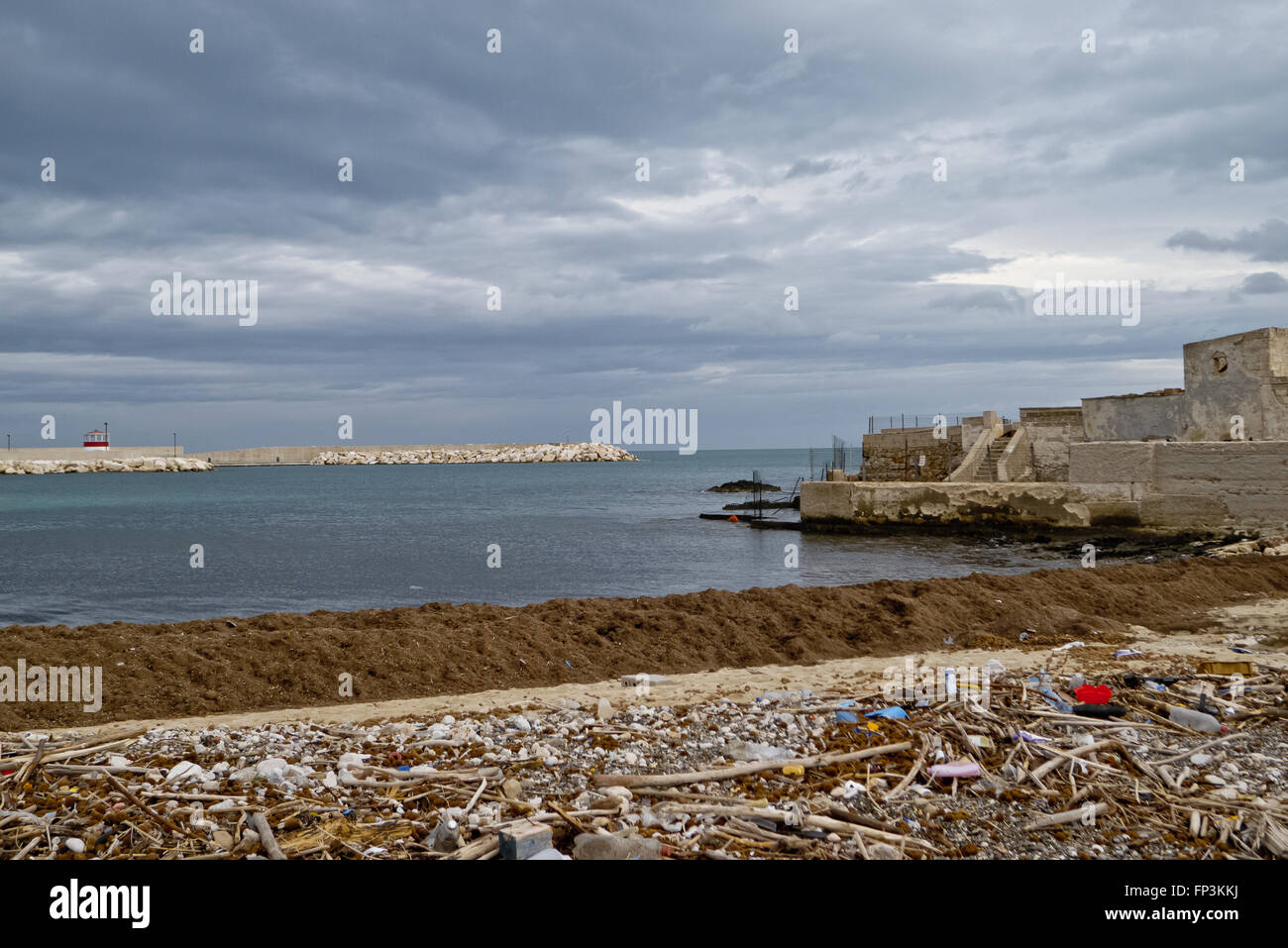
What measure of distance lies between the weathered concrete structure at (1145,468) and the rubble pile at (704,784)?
2211 centimetres

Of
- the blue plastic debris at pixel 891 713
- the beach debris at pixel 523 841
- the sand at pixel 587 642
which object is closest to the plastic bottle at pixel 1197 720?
the blue plastic debris at pixel 891 713

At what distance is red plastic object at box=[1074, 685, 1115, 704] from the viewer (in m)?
6.79

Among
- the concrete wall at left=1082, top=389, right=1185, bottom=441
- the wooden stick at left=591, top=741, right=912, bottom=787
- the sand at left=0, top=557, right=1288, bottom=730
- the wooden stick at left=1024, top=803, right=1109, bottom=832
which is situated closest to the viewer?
the wooden stick at left=1024, top=803, right=1109, bottom=832

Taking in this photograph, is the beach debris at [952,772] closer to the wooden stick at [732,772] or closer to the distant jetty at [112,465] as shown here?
the wooden stick at [732,772]

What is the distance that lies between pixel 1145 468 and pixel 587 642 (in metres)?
23.9

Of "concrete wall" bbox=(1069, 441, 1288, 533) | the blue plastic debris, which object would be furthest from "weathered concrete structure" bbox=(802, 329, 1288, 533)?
the blue plastic debris

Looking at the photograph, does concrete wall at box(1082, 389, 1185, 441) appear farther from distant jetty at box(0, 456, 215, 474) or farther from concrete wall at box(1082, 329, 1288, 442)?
distant jetty at box(0, 456, 215, 474)

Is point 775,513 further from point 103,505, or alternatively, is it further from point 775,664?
point 103,505

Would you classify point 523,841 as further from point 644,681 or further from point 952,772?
point 644,681

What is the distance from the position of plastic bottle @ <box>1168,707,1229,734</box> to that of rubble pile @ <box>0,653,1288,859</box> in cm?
8

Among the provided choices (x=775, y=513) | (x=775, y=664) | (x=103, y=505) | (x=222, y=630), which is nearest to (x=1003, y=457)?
(x=775, y=513)

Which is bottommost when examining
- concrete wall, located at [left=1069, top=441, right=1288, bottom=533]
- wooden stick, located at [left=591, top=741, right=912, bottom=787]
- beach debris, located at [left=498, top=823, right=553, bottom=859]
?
wooden stick, located at [left=591, top=741, right=912, bottom=787]

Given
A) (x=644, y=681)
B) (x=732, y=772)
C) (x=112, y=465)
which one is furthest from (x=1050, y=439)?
(x=112, y=465)

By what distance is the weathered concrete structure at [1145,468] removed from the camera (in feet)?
82.9
